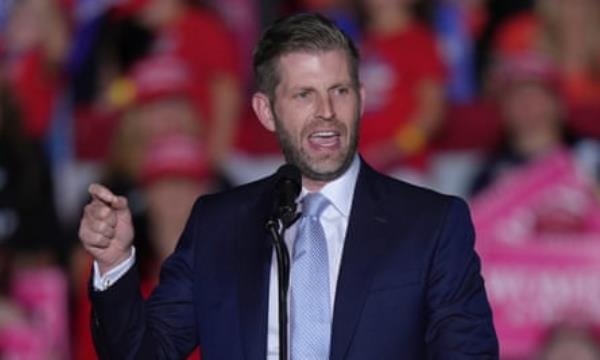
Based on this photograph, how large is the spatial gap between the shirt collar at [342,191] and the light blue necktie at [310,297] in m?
→ 0.05

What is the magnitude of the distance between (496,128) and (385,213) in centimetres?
316

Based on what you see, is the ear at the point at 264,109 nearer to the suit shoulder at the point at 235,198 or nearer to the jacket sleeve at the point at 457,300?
the suit shoulder at the point at 235,198

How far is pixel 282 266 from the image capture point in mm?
2211

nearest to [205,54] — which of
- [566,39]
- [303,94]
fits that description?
[566,39]

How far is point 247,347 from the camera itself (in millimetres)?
2289

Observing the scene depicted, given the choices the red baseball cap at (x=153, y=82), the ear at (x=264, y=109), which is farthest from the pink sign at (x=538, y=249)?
the ear at (x=264, y=109)

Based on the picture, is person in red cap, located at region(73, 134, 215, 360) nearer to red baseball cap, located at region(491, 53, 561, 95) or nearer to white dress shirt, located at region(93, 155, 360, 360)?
red baseball cap, located at region(491, 53, 561, 95)

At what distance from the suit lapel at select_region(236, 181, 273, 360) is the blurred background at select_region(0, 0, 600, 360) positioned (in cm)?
284

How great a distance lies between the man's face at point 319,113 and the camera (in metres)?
2.32

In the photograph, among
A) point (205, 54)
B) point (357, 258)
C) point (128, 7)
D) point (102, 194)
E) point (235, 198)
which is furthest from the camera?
point (128, 7)

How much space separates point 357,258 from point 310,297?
86 mm

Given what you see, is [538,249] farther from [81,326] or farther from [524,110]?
[81,326]

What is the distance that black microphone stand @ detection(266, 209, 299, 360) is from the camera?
7.19 ft

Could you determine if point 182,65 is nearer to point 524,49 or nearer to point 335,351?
point 524,49
